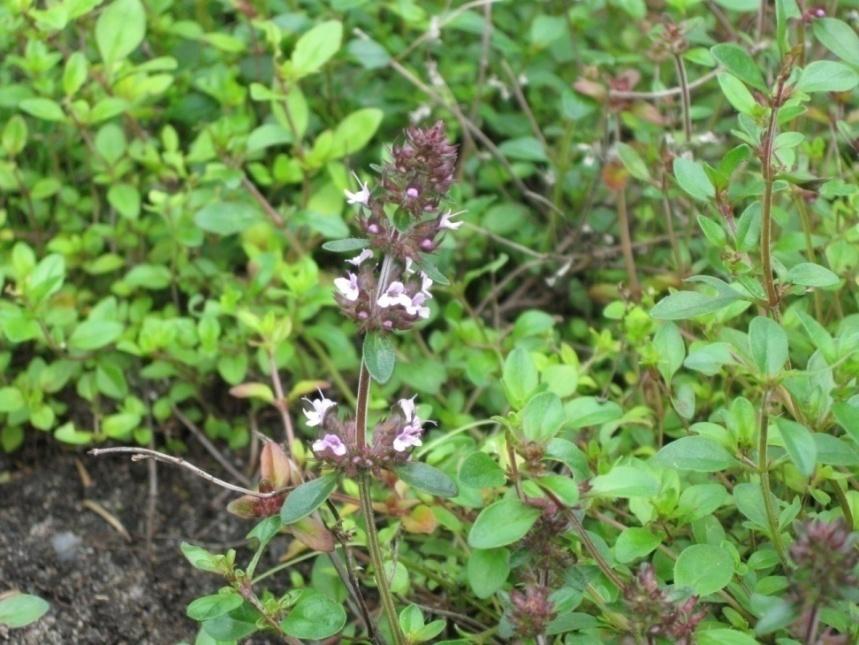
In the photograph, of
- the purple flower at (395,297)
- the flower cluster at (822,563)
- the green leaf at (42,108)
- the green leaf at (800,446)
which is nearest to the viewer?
the flower cluster at (822,563)

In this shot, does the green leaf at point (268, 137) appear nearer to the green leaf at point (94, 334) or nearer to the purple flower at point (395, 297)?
the green leaf at point (94, 334)

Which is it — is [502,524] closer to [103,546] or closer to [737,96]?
[737,96]

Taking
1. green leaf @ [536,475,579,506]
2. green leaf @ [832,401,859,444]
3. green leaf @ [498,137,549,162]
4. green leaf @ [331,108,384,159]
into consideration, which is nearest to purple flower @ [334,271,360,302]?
green leaf @ [536,475,579,506]

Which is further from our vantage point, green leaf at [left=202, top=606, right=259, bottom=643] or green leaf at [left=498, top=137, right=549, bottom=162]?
green leaf at [left=498, top=137, right=549, bottom=162]

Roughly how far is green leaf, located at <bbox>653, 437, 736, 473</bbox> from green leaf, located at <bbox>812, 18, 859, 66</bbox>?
780 millimetres

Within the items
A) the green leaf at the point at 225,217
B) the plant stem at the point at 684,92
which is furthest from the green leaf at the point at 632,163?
the green leaf at the point at 225,217

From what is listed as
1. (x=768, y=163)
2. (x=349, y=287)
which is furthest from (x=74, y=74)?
(x=768, y=163)

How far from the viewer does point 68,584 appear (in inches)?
81.4

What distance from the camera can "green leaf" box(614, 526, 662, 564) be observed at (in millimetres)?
1613

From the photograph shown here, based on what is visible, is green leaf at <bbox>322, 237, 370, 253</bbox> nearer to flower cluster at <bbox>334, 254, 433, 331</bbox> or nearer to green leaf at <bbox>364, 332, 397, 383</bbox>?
flower cluster at <bbox>334, 254, 433, 331</bbox>

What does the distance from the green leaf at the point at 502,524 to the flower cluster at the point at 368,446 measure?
16cm

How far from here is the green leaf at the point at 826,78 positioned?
65.9 inches

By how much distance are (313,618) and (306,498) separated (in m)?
0.20

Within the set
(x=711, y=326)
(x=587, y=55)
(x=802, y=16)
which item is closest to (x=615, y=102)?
(x=587, y=55)
